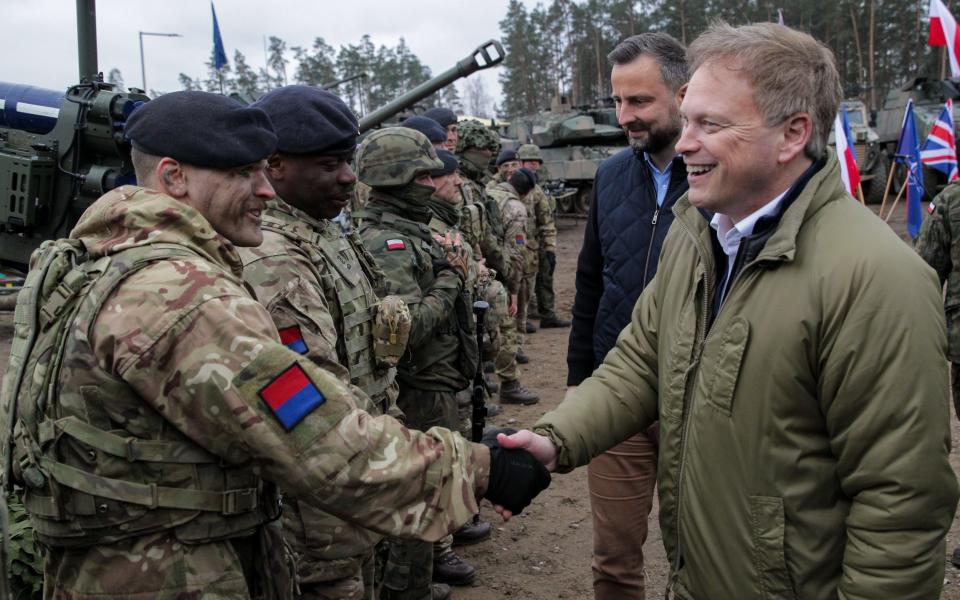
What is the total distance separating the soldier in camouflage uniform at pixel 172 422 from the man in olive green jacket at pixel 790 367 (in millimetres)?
629

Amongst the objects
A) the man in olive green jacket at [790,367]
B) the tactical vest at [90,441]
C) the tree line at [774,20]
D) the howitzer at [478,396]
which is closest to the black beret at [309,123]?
the tactical vest at [90,441]

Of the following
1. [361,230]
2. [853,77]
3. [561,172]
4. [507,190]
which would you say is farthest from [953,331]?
[853,77]

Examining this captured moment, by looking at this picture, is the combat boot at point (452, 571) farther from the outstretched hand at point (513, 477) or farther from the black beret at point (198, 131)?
the black beret at point (198, 131)

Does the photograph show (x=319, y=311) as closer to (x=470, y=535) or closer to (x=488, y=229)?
(x=470, y=535)

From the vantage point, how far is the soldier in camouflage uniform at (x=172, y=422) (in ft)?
6.19

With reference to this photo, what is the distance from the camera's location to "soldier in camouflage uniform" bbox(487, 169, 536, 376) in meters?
9.56

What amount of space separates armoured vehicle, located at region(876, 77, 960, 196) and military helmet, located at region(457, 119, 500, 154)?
14812mm

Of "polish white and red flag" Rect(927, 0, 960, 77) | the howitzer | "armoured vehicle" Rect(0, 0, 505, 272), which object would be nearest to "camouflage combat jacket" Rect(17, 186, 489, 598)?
"armoured vehicle" Rect(0, 0, 505, 272)

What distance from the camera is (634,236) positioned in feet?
11.2

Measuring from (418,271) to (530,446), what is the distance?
207 cm

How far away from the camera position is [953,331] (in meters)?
4.52

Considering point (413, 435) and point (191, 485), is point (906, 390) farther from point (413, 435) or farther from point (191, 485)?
point (191, 485)

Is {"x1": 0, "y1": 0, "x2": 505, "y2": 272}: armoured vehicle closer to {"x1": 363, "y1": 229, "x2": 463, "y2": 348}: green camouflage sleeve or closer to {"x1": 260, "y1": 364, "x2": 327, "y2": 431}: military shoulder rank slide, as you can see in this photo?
{"x1": 363, "y1": 229, "x2": 463, "y2": 348}: green camouflage sleeve

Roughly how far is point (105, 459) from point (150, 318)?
1.15 ft
